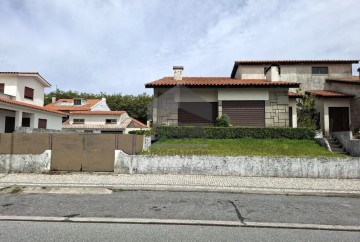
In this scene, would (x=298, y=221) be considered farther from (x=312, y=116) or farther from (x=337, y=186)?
(x=312, y=116)

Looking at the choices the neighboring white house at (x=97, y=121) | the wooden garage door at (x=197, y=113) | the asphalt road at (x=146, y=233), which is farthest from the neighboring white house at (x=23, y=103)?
the asphalt road at (x=146, y=233)

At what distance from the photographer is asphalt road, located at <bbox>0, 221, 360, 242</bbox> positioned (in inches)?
162

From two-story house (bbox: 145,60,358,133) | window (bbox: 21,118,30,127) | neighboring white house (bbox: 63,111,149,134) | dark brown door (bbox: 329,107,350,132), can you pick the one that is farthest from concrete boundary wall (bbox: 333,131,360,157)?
neighboring white house (bbox: 63,111,149,134)

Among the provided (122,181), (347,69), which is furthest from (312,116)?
(122,181)

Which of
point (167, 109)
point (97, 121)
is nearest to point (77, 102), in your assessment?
point (97, 121)

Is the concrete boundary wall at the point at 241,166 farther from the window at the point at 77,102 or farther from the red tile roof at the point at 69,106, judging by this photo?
the window at the point at 77,102

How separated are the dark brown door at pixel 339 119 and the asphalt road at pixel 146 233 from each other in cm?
1571

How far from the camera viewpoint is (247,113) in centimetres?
1723

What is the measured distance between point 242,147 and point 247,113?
4.97m

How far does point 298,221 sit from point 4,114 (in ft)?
74.6

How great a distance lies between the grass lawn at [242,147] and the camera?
11.5 metres

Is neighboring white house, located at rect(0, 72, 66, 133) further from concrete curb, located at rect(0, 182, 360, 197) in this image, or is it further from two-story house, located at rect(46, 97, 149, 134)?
concrete curb, located at rect(0, 182, 360, 197)

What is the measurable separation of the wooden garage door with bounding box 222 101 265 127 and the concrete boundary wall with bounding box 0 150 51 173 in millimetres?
11619

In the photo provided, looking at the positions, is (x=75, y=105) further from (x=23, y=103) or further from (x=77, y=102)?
(x=23, y=103)
